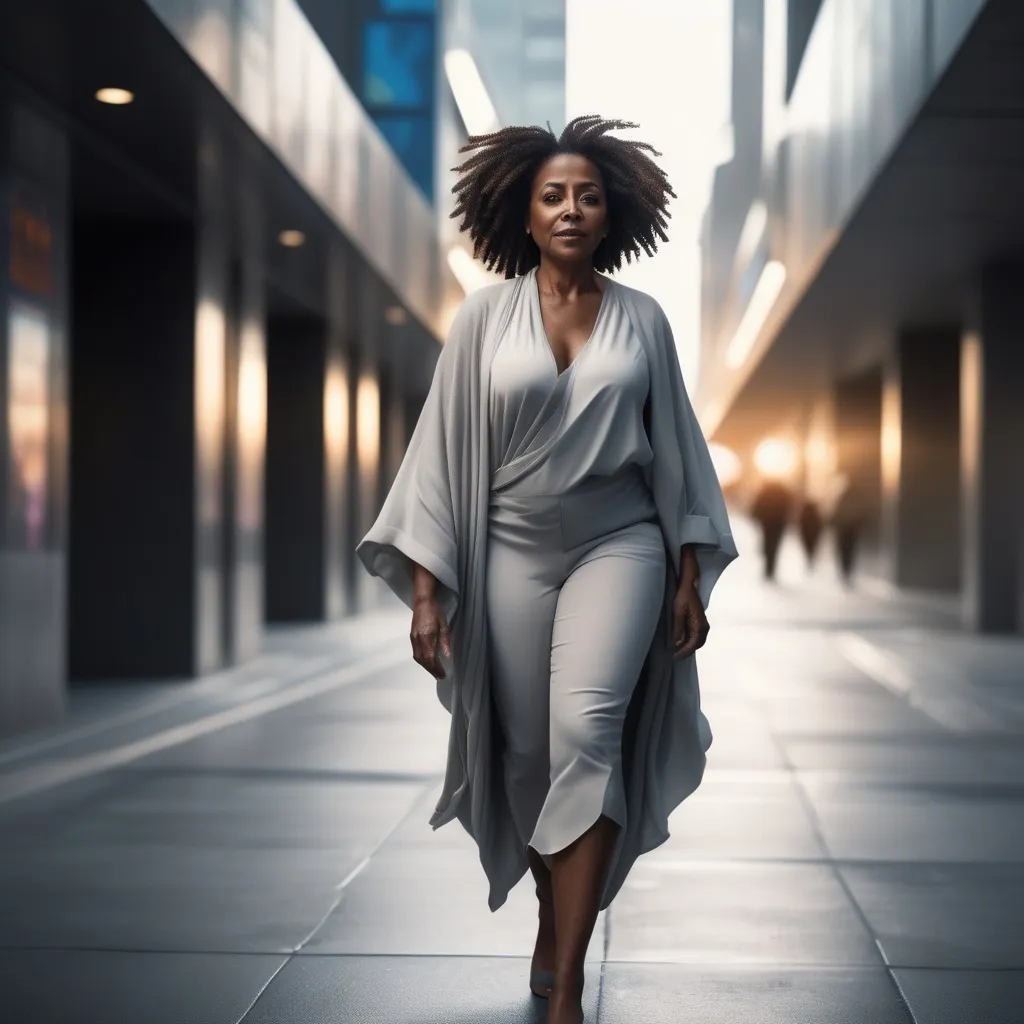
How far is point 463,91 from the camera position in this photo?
27938mm

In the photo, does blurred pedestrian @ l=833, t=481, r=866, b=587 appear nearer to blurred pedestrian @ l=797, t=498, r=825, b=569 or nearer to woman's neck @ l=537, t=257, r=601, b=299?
blurred pedestrian @ l=797, t=498, r=825, b=569

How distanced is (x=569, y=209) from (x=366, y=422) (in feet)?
58.4

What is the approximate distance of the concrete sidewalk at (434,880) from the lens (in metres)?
3.78

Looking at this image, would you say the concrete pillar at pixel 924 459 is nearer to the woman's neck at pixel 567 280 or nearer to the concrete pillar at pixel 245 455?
the concrete pillar at pixel 245 455

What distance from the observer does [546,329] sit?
373cm

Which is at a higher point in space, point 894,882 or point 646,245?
point 646,245

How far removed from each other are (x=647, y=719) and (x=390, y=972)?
38.2 inches

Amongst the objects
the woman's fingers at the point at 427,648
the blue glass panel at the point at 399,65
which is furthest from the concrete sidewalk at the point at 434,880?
the blue glass panel at the point at 399,65

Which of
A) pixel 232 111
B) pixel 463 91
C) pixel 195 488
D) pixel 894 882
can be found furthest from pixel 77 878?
pixel 463 91

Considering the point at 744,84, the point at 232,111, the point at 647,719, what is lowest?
the point at 647,719

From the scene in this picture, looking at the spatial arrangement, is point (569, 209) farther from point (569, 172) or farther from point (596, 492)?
point (596, 492)

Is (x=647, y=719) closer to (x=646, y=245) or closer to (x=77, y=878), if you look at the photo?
(x=646, y=245)

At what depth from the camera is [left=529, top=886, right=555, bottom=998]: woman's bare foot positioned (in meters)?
3.74

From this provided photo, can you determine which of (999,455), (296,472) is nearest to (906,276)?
(999,455)
